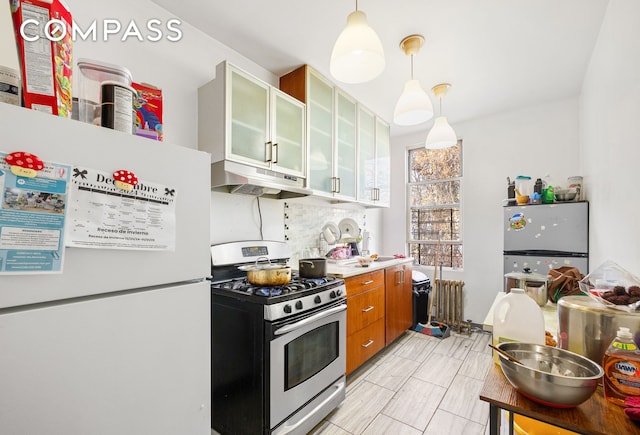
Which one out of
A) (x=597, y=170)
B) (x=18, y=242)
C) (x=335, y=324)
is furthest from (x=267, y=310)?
(x=597, y=170)

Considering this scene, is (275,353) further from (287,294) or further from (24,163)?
(24,163)

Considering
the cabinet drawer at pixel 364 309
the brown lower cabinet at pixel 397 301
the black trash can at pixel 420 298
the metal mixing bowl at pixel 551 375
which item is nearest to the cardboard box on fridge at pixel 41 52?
the metal mixing bowl at pixel 551 375

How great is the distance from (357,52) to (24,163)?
141 cm

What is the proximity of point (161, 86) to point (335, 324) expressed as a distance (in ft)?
6.49

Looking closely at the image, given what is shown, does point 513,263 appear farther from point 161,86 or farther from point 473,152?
point 161,86

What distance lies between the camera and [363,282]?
7.87 feet

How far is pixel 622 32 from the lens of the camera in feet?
4.67

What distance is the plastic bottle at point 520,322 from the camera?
92cm

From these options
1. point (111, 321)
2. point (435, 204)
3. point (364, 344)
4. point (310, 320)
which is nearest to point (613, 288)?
point (310, 320)

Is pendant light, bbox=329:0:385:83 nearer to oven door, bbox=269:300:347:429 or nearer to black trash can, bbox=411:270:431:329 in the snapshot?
oven door, bbox=269:300:347:429

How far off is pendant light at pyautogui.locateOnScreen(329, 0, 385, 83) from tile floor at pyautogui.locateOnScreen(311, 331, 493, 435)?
2185 mm

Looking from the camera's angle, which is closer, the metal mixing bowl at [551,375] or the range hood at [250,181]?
the metal mixing bowl at [551,375]

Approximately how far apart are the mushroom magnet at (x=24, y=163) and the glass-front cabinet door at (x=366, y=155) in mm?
2717

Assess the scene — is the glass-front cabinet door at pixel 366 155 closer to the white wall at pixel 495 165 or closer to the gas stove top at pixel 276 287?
the white wall at pixel 495 165
